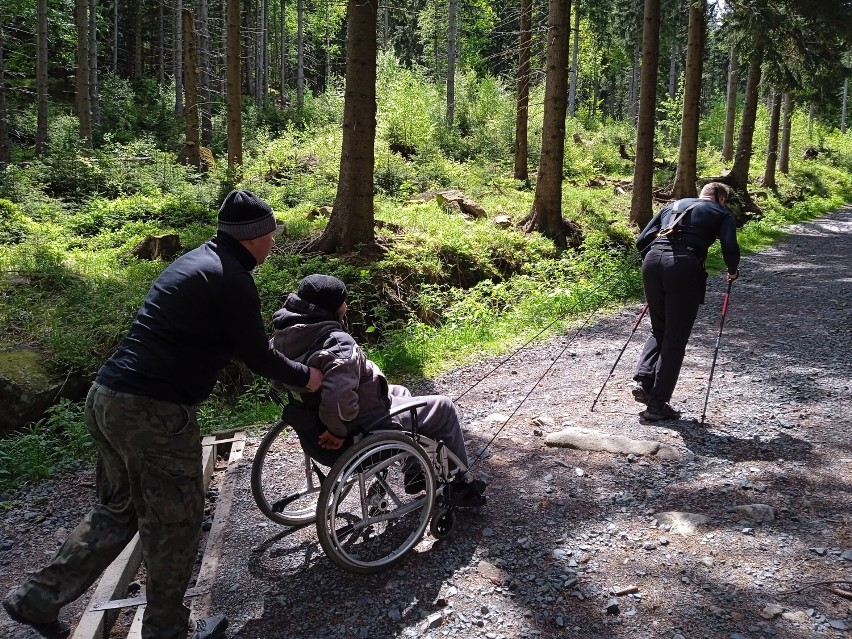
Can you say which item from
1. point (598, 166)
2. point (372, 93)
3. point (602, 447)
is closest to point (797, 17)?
point (598, 166)

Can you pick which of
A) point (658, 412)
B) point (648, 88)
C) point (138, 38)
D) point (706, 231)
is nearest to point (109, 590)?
point (658, 412)

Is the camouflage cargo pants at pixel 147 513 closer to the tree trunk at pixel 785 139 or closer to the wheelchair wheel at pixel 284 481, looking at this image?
the wheelchair wheel at pixel 284 481

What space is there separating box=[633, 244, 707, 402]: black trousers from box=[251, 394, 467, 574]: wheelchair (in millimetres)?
2592

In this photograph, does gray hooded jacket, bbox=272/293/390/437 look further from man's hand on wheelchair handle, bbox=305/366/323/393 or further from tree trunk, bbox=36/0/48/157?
tree trunk, bbox=36/0/48/157

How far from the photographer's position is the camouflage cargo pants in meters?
2.92

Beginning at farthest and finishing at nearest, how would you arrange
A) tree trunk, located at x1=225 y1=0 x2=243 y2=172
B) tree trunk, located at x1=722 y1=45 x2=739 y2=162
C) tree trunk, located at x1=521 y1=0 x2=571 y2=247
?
1. tree trunk, located at x1=722 y1=45 x2=739 y2=162
2. tree trunk, located at x1=225 y1=0 x2=243 y2=172
3. tree trunk, located at x1=521 y1=0 x2=571 y2=247

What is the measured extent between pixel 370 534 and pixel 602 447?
2.21 m

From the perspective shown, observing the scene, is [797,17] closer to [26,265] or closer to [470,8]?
[26,265]

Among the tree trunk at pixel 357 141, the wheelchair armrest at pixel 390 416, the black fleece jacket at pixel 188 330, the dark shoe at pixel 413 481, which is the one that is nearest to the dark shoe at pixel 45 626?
the black fleece jacket at pixel 188 330

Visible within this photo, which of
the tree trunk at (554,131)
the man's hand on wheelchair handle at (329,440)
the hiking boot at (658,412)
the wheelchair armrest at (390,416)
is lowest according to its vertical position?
the hiking boot at (658,412)

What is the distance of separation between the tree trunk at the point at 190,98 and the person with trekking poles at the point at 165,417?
1758 cm

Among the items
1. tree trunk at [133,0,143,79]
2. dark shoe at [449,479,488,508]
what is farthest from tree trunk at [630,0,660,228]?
tree trunk at [133,0,143,79]

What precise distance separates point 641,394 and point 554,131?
957 centimetres

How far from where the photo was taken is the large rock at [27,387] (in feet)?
22.0
